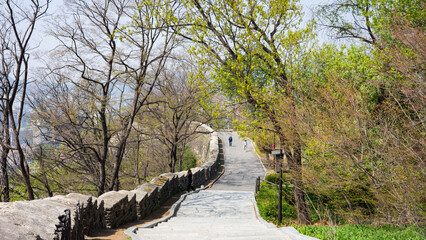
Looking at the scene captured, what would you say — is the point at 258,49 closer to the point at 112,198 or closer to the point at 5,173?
the point at 112,198

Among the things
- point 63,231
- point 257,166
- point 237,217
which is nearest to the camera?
point 63,231

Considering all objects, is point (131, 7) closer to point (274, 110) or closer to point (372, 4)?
point (274, 110)

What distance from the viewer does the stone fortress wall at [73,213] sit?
11.7 ft

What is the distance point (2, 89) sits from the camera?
1361 cm

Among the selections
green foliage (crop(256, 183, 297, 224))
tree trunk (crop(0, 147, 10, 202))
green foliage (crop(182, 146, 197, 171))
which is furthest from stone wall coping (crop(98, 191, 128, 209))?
green foliage (crop(182, 146, 197, 171))

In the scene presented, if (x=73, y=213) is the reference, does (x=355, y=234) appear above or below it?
below

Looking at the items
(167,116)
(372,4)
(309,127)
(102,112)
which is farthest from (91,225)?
(167,116)

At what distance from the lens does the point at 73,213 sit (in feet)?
17.3

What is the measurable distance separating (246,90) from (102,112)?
703cm

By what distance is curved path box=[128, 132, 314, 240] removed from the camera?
21.8ft

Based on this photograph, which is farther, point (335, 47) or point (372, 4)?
point (335, 47)

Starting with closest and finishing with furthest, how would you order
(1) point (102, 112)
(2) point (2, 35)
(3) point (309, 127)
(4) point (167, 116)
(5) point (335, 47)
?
(3) point (309, 127) → (2) point (2, 35) → (1) point (102, 112) → (5) point (335, 47) → (4) point (167, 116)

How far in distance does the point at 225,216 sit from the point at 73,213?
6590 millimetres

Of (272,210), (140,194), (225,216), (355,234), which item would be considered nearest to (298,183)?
(272,210)
